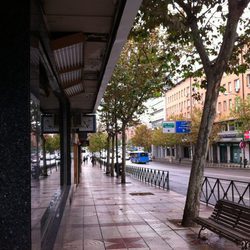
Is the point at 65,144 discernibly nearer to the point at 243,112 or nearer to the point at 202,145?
the point at 202,145

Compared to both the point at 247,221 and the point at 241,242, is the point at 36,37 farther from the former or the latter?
the point at 247,221

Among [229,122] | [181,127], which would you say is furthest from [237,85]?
[181,127]

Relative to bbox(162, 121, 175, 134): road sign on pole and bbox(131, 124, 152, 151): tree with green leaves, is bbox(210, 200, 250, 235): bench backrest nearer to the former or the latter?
bbox(162, 121, 175, 134): road sign on pole

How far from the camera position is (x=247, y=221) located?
7.98 metres

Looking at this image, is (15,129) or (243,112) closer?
(15,129)

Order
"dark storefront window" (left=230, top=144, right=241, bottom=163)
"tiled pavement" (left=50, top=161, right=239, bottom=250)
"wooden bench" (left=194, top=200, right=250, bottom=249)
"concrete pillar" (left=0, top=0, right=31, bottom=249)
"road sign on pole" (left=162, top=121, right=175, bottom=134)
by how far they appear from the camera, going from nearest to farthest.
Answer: "concrete pillar" (left=0, top=0, right=31, bottom=249), "wooden bench" (left=194, top=200, right=250, bottom=249), "tiled pavement" (left=50, top=161, right=239, bottom=250), "road sign on pole" (left=162, top=121, right=175, bottom=134), "dark storefront window" (left=230, top=144, right=241, bottom=163)

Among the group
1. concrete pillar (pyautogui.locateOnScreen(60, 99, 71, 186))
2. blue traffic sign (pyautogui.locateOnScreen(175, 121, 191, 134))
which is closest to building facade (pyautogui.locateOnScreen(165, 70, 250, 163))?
blue traffic sign (pyautogui.locateOnScreen(175, 121, 191, 134))

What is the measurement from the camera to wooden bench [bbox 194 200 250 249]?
7.43 meters

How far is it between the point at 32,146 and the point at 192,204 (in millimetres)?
7891

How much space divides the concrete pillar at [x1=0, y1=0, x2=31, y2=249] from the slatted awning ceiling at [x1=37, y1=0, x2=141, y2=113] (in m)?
0.95

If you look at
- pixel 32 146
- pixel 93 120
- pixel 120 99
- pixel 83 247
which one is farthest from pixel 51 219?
pixel 120 99

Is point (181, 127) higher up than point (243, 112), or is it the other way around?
point (243, 112)

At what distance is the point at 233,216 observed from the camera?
857cm

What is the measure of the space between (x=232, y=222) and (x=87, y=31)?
4.78 m
